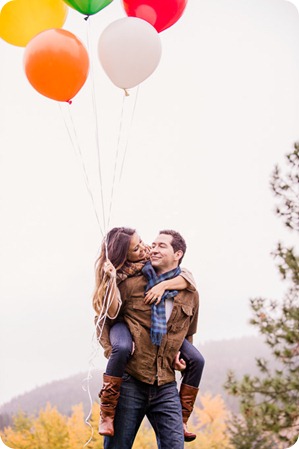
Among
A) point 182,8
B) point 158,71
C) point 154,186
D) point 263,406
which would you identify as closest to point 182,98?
point 158,71

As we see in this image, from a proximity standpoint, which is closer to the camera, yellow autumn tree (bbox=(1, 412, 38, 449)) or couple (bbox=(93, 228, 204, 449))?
couple (bbox=(93, 228, 204, 449))

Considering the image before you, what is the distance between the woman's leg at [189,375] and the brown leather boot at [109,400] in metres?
0.30

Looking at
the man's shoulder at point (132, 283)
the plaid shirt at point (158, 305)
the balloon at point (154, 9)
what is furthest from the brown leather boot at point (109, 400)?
the balloon at point (154, 9)

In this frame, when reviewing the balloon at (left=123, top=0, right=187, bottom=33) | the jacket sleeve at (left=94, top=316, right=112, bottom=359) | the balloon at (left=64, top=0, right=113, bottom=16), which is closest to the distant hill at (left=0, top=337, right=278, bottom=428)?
the jacket sleeve at (left=94, top=316, right=112, bottom=359)

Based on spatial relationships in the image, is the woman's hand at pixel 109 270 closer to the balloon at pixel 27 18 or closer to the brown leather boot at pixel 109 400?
the brown leather boot at pixel 109 400

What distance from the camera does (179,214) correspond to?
11.7 ft

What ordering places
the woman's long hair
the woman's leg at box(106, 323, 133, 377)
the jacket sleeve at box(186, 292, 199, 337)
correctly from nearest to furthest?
the woman's leg at box(106, 323, 133, 377)
the woman's long hair
the jacket sleeve at box(186, 292, 199, 337)

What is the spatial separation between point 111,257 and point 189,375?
565mm

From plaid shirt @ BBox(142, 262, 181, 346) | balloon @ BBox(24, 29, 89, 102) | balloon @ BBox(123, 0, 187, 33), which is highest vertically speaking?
balloon @ BBox(123, 0, 187, 33)

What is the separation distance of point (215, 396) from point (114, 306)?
3.74 ft

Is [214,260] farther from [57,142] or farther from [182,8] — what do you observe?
[182,8]

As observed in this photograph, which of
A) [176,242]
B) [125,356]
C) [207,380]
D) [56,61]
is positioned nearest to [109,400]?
[125,356]

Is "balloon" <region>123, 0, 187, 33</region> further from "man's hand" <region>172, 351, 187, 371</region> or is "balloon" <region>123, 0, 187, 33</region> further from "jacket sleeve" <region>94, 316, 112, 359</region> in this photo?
"man's hand" <region>172, 351, 187, 371</region>

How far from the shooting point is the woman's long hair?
281cm
